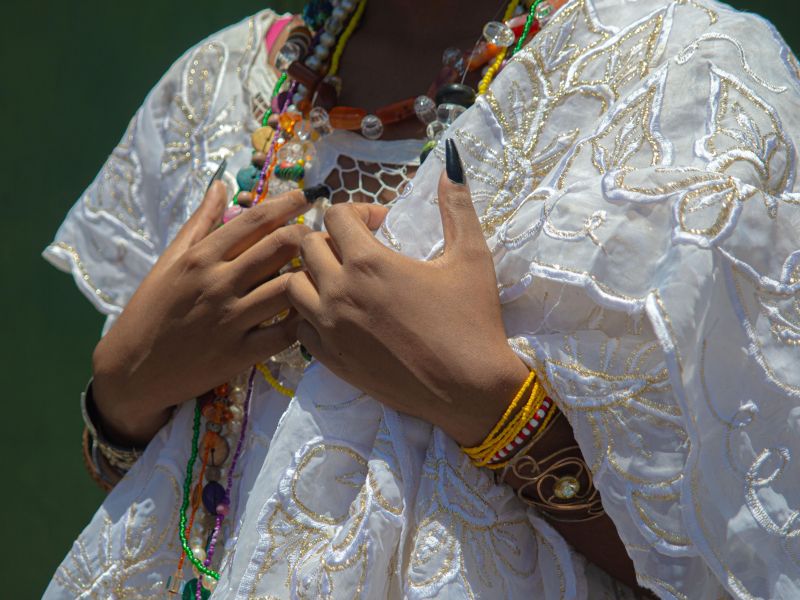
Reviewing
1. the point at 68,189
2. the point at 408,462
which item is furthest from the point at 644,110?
the point at 68,189

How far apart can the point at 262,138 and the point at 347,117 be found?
13 cm

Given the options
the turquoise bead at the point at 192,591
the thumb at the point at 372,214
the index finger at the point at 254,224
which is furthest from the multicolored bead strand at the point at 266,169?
the turquoise bead at the point at 192,591

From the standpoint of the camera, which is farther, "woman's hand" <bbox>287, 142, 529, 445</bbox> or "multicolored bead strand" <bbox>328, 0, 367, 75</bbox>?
"multicolored bead strand" <bbox>328, 0, 367, 75</bbox>

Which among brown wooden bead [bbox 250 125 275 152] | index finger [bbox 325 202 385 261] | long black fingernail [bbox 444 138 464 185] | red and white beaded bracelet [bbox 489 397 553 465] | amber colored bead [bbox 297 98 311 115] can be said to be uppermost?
long black fingernail [bbox 444 138 464 185]

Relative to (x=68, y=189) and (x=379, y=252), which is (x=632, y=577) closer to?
(x=379, y=252)

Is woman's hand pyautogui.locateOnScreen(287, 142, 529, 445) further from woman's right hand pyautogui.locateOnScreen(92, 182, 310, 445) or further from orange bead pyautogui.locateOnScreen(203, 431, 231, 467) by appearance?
orange bead pyautogui.locateOnScreen(203, 431, 231, 467)

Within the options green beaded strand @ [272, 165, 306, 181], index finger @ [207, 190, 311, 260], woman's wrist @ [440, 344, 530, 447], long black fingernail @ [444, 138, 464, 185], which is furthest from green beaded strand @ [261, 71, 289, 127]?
woman's wrist @ [440, 344, 530, 447]

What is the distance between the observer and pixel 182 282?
1416mm

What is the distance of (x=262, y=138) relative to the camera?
1575 millimetres

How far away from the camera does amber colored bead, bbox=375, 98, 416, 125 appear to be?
1.50m

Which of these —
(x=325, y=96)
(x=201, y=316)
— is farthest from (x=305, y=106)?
(x=201, y=316)

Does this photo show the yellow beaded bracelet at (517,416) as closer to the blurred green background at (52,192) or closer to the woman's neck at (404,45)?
the woman's neck at (404,45)

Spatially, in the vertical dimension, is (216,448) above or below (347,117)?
below

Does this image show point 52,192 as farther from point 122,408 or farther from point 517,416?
point 517,416
